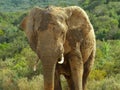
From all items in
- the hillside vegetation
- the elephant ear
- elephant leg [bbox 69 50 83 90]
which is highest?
Result: the elephant ear

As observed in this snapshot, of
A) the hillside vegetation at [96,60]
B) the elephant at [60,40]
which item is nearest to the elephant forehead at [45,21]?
the elephant at [60,40]

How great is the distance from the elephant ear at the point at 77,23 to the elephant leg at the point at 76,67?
0.30m

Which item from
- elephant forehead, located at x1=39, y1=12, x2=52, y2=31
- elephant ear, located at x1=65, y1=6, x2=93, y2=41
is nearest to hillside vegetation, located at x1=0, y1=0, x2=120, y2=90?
elephant ear, located at x1=65, y1=6, x2=93, y2=41

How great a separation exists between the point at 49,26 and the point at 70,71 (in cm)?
154

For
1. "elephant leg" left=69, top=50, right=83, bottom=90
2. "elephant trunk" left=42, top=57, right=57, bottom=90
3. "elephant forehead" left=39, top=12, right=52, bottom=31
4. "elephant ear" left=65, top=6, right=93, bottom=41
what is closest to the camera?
"elephant trunk" left=42, top=57, right=57, bottom=90

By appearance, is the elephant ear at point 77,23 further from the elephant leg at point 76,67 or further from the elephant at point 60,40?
the elephant leg at point 76,67

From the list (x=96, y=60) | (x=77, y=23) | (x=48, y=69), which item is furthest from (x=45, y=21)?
(x=96, y=60)

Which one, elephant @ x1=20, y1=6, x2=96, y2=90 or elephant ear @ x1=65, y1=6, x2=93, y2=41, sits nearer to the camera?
elephant @ x1=20, y1=6, x2=96, y2=90

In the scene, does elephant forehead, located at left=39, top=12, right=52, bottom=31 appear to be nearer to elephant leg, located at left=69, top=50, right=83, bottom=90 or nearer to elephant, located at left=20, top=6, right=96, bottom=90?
elephant, located at left=20, top=6, right=96, bottom=90

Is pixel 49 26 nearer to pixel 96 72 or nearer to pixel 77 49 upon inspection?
pixel 77 49

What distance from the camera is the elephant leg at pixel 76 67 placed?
26.5 feet

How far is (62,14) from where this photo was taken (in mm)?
7500

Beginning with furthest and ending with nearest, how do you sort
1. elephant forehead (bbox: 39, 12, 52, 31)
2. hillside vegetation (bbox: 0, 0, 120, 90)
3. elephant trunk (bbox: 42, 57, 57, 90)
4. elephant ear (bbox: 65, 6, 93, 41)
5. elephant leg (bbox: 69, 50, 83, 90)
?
hillside vegetation (bbox: 0, 0, 120, 90) < elephant leg (bbox: 69, 50, 83, 90) < elephant ear (bbox: 65, 6, 93, 41) < elephant forehead (bbox: 39, 12, 52, 31) < elephant trunk (bbox: 42, 57, 57, 90)

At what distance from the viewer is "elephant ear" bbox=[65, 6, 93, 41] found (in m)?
7.77
